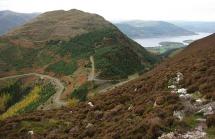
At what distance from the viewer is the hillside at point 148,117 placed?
67.7 ft

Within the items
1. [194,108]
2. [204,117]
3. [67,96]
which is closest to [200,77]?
[194,108]

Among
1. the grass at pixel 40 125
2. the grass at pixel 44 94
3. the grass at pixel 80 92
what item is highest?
the grass at pixel 40 125

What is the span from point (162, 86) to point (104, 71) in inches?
4551

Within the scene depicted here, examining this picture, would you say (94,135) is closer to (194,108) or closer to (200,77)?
(194,108)

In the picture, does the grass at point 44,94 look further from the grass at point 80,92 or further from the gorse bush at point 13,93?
the gorse bush at point 13,93

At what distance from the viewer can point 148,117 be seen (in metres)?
23.2

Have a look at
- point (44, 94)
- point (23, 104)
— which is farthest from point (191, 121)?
point (44, 94)

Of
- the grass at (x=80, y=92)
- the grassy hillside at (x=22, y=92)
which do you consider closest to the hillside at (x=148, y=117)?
the grass at (x=80, y=92)

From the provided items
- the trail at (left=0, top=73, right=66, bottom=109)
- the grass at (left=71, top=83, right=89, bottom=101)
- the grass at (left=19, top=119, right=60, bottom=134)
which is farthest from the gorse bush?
the grass at (left=19, top=119, right=60, bottom=134)

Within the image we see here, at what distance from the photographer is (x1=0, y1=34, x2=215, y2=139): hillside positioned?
20625 millimetres

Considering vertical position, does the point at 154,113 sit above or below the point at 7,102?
above

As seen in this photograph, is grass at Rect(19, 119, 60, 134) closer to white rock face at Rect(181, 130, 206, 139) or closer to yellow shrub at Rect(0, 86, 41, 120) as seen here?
white rock face at Rect(181, 130, 206, 139)

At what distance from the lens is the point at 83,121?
99.8 ft

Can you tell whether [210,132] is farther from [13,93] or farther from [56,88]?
[13,93]
